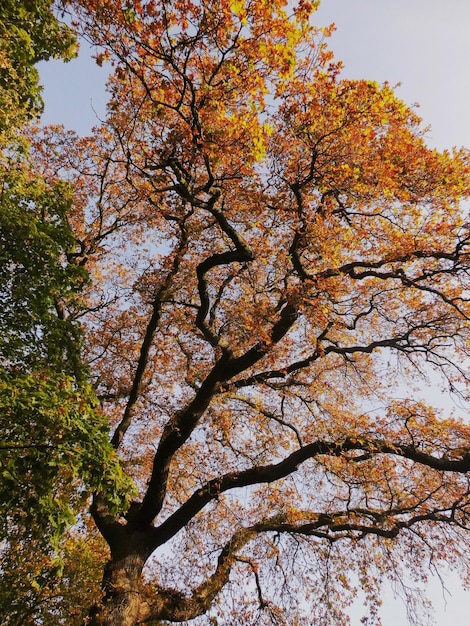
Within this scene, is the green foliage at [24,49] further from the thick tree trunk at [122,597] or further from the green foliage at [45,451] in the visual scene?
the thick tree trunk at [122,597]

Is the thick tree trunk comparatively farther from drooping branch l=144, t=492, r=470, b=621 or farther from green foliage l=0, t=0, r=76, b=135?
green foliage l=0, t=0, r=76, b=135

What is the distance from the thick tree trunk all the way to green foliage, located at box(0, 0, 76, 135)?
785cm

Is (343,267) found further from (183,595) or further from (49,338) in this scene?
(183,595)

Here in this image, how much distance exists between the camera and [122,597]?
759 cm

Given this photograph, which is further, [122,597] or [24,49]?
[122,597]

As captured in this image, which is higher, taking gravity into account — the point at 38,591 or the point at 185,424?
the point at 185,424

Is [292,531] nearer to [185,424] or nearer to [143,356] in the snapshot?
[185,424]

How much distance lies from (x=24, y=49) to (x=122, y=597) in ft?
30.2

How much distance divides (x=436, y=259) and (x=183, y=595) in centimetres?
886

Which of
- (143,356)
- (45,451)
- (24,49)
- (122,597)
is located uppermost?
(24,49)

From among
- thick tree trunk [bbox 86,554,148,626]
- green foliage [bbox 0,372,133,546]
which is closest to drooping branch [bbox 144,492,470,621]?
thick tree trunk [bbox 86,554,148,626]

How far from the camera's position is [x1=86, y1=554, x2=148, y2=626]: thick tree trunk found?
7367mm

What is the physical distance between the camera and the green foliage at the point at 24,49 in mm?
5762

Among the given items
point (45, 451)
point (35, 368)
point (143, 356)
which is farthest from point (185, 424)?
point (45, 451)
